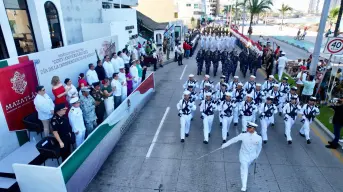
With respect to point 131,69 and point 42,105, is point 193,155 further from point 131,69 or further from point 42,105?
point 131,69

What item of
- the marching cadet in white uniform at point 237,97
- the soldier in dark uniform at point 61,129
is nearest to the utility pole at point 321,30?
the marching cadet in white uniform at point 237,97

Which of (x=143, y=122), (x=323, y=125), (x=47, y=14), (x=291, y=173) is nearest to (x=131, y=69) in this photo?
(x=143, y=122)

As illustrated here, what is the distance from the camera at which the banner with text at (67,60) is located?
752 centimetres

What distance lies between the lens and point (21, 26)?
9.16 metres

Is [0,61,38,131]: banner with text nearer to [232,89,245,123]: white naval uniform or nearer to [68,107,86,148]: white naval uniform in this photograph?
[68,107,86,148]: white naval uniform

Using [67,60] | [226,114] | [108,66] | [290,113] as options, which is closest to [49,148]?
[67,60]

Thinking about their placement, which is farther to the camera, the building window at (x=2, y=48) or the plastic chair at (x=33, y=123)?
the building window at (x=2, y=48)

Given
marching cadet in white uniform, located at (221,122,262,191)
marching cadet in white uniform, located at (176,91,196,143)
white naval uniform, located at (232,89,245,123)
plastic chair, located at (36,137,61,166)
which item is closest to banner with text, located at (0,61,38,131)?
plastic chair, located at (36,137,61,166)

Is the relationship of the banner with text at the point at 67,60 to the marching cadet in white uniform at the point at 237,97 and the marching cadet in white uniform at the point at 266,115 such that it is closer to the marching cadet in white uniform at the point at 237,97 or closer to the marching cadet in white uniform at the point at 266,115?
the marching cadet in white uniform at the point at 237,97

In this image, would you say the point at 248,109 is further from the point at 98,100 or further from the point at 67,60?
the point at 67,60

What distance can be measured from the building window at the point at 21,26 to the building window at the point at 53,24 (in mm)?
1132

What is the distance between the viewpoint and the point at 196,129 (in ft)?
29.2

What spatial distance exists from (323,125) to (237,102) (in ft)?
11.0

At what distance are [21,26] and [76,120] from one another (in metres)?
5.70
